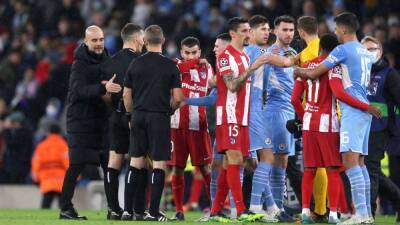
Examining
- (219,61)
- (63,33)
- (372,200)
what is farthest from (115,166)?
(63,33)

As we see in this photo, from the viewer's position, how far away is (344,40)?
1377 cm

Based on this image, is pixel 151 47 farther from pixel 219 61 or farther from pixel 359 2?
pixel 359 2

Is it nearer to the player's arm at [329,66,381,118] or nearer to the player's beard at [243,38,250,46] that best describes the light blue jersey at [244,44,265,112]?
the player's beard at [243,38,250,46]

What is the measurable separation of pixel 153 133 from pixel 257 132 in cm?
126

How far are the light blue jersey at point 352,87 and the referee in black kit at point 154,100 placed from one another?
6.29ft

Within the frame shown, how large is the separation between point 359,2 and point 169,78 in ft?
34.6

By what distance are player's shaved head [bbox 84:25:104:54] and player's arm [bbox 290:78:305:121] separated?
2527 mm

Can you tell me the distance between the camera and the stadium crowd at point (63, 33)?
23.1 m

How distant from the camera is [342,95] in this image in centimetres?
1363

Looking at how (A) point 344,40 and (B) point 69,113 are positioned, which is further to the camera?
(B) point 69,113

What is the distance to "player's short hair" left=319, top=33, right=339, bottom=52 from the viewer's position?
14.1m

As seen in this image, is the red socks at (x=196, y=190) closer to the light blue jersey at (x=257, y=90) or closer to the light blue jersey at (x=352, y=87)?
the light blue jersey at (x=257, y=90)

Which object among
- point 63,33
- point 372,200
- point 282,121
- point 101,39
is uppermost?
point 63,33

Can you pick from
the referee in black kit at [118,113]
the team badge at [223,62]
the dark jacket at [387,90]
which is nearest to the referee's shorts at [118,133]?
the referee in black kit at [118,113]
